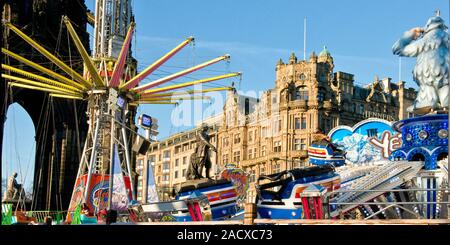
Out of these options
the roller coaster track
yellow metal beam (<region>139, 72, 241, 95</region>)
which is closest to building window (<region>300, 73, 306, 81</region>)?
yellow metal beam (<region>139, 72, 241, 95</region>)

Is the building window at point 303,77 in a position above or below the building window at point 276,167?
above

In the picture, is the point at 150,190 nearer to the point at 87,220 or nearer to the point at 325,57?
the point at 87,220

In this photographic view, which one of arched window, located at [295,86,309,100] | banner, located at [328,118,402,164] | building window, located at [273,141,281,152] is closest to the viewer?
banner, located at [328,118,402,164]

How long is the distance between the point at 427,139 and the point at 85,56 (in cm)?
1864

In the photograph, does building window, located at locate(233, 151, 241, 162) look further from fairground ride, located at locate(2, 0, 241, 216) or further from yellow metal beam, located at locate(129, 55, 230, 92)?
yellow metal beam, located at locate(129, 55, 230, 92)

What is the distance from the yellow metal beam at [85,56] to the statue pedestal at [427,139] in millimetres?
17326

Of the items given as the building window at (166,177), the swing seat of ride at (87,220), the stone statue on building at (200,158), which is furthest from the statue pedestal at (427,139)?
the building window at (166,177)

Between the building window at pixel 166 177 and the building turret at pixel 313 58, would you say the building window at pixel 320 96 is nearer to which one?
the building turret at pixel 313 58

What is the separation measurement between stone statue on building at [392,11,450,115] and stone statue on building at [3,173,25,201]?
27.2 m

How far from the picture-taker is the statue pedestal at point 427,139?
28.4 meters

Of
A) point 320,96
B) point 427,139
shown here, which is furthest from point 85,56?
point 320,96

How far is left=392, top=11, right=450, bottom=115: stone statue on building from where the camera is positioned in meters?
29.0

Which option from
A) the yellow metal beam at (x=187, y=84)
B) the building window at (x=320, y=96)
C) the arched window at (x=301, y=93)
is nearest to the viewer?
the yellow metal beam at (x=187, y=84)
